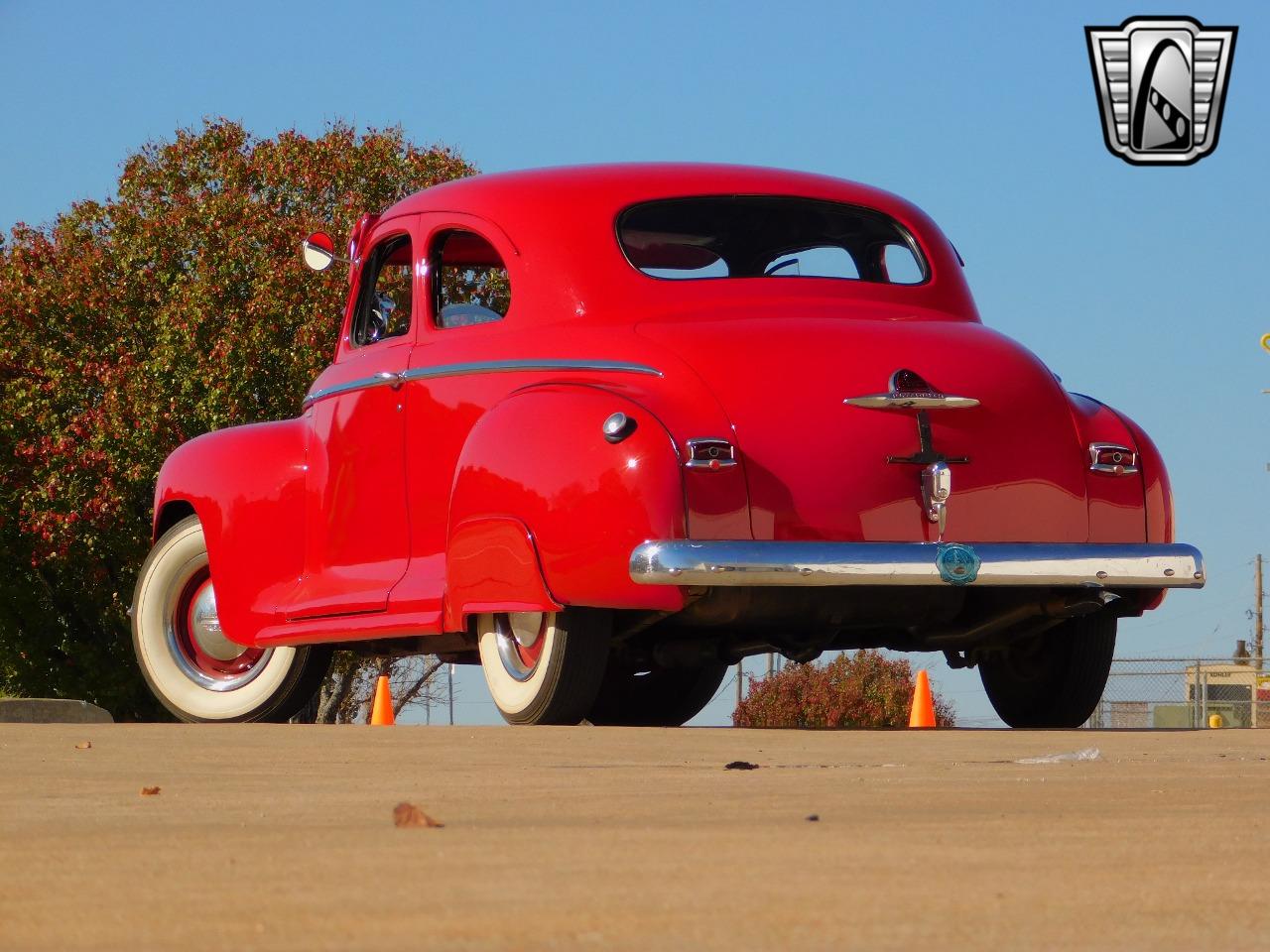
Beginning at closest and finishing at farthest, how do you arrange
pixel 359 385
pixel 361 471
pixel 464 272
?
pixel 361 471 → pixel 359 385 → pixel 464 272

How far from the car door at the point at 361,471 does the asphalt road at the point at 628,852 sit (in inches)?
90.4

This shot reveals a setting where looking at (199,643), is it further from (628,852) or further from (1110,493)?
(628,852)

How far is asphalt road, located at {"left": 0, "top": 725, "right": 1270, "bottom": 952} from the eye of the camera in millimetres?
2514

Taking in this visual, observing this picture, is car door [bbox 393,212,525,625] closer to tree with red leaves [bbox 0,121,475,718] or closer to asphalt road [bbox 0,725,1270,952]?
asphalt road [bbox 0,725,1270,952]

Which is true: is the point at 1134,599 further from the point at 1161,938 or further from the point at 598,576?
the point at 1161,938

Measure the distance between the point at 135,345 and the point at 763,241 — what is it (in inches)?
738

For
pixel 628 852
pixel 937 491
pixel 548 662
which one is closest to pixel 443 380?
pixel 548 662

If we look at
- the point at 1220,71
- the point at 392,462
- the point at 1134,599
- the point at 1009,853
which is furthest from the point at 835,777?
the point at 1220,71

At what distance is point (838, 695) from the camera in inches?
1141

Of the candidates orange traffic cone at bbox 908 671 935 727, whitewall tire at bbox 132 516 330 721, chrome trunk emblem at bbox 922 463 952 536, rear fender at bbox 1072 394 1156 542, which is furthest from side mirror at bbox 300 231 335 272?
orange traffic cone at bbox 908 671 935 727

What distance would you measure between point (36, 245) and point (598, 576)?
2193 cm

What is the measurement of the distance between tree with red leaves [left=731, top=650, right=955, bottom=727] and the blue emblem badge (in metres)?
21.0

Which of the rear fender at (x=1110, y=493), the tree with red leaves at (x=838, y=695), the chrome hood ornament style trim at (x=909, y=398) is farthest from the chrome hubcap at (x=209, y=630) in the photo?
the tree with red leaves at (x=838, y=695)

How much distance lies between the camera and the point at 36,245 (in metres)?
26.7
